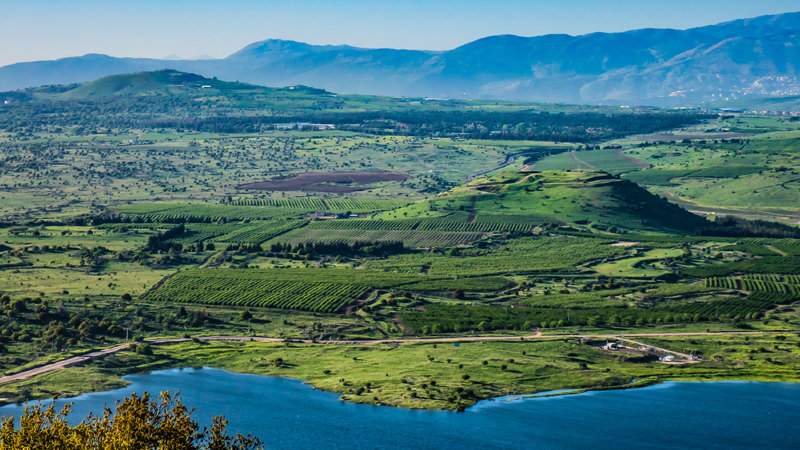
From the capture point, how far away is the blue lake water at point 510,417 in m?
93.7

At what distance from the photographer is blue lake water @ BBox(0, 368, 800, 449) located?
93.7m

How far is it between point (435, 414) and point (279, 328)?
4116cm

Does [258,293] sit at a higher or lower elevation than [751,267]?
lower

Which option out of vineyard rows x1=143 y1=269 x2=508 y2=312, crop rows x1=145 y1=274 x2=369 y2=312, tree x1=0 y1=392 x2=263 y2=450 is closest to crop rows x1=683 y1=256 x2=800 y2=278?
vineyard rows x1=143 y1=269 x2=508 y2=312

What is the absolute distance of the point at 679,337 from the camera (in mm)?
130875

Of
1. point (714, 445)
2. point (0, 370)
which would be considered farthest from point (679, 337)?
point (0, 370)

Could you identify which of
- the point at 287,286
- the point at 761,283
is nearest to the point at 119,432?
the point at 287,286

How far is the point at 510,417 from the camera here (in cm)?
10031

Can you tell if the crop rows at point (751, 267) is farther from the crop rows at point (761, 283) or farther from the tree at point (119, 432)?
the tree at point (119, 432)

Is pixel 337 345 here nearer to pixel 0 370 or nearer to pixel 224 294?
pixel 224 294

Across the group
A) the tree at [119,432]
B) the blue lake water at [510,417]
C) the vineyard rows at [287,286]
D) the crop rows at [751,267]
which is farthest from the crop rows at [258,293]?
the tree at [119,432]

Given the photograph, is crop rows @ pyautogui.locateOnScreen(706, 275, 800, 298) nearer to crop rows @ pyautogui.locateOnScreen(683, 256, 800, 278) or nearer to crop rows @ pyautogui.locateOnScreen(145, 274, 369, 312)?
crop rows @ pyautogui.locateOnScreen(683, 256, 800, 278)

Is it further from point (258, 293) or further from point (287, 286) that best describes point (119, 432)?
point (287, 286)

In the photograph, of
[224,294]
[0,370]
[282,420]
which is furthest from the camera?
[224,294]
